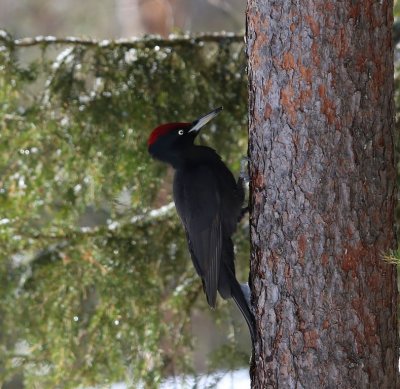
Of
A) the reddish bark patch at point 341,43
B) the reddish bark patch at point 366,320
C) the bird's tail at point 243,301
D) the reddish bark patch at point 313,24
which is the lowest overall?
the bird's tail at point 243,301

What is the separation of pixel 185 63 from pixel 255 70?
140cm

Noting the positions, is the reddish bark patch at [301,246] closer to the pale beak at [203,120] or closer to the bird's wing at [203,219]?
the bird's wing at [203,219]

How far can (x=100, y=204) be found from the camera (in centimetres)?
473

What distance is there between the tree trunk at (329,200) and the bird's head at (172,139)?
104 cm

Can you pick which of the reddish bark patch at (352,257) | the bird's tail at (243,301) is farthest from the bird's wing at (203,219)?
the reddish bark patch at (352,257)

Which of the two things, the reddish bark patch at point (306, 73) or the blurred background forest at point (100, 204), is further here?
the blurred background forest at point (100, 204)

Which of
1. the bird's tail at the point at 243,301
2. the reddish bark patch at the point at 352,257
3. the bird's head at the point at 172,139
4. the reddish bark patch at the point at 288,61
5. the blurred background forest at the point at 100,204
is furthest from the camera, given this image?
the blurred background forest at the point at 100,204

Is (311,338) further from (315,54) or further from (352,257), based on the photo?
(315,54)

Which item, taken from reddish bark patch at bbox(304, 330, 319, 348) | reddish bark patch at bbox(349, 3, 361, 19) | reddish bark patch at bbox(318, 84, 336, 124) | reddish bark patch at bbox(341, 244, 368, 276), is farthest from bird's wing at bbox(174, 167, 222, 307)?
reddish bark patch at bbox(349, 3, 361, 19)

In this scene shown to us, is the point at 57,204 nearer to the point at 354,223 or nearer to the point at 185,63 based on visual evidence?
the point at 185,63

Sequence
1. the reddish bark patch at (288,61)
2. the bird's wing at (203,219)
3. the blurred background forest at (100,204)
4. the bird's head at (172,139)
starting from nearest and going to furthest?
the reddish bark patch at (288,61)
the bird's wing at (203,219)
the bird's head at (172,139)
the blurred background forest at (100,204)

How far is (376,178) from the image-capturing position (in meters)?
3.15

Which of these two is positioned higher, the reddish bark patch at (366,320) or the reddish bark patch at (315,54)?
the reddish bark patch at (315,54)

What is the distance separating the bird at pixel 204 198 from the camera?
4.09 m
